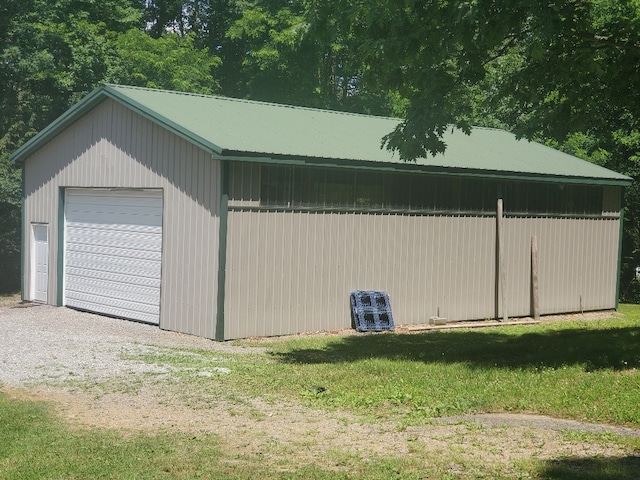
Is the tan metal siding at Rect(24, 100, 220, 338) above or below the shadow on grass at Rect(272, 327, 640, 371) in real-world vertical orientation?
above

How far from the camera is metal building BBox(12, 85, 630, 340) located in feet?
57.6

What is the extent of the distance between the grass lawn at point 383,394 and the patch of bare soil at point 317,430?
21 cm

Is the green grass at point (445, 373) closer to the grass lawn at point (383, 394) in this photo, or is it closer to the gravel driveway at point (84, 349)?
the grass lawn at point (383, 394)

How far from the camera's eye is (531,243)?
75.2 ft

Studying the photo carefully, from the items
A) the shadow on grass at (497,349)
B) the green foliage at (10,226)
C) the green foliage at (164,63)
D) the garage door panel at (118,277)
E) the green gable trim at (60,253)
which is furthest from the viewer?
the green foliage at (164,63)

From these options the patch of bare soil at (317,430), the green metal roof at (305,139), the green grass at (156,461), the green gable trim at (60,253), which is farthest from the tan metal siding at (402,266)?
the green grass at (156,461)

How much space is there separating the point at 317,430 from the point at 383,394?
2050mm

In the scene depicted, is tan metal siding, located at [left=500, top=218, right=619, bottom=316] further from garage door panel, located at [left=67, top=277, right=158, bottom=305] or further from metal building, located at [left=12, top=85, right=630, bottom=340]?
garage door panel, located at [left=67, top=277, right=158, bottom=305]

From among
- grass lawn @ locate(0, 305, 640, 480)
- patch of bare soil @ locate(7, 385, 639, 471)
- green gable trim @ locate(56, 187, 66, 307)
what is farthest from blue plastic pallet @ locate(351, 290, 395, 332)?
patch of bare soil @ locate(7, 385, 639, 471)

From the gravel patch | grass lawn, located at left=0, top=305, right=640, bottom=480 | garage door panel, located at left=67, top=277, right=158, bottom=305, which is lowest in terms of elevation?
the gravel patch

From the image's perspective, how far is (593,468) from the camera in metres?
7.50

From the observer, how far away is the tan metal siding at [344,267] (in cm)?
1755

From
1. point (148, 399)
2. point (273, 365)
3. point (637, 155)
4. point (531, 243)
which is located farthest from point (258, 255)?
point (637, 155)

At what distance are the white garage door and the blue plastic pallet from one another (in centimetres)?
402
